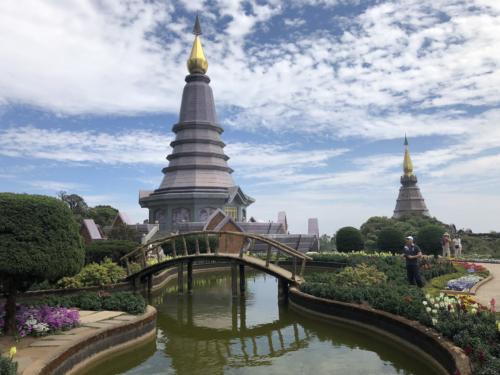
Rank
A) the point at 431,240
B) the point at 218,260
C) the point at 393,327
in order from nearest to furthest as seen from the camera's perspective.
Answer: the point at 393,327
the point at 218,260
the point at 431,240

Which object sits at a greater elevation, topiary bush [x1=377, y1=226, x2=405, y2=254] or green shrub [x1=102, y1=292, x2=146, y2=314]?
topiary bush [x1=377, y1=226, x2=405, y2=254]

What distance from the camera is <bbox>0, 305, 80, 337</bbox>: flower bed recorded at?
10.7 meters

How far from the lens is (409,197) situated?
245ft

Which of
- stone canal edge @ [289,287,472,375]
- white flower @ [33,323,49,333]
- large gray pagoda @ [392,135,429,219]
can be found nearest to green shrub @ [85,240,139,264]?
stone canal edge @ [289,287,472,375]

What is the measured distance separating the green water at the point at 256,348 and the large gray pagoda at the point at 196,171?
27450mm

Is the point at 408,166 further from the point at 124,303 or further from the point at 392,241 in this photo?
the point at 124,303

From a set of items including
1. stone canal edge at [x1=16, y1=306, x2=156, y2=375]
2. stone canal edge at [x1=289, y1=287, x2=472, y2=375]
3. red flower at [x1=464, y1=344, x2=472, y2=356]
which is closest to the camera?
red flower at [x1=464, y1=344, x2=472, y2=356]

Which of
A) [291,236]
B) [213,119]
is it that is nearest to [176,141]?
[213,119]

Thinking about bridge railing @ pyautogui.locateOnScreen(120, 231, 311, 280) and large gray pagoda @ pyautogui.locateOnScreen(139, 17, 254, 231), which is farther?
large gray pagoda @ pyautogui.locateOnScreen(139, 17, 254, 231)

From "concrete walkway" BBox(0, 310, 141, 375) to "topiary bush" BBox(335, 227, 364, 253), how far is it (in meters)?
27.1

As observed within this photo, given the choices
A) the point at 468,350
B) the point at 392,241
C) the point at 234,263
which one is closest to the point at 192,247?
the point at 234,263

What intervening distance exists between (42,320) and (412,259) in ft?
40.2

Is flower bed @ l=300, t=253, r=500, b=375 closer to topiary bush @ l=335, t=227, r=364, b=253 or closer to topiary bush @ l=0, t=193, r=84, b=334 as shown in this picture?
topiary bush @ l=0, t=193, r=84, b=334

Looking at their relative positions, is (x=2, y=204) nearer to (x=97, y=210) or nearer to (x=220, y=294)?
(x=220, y=294)
